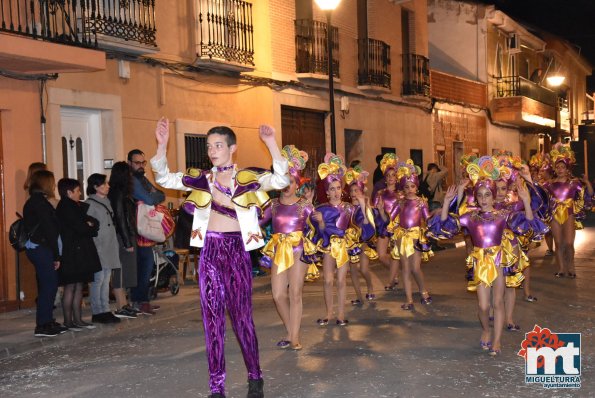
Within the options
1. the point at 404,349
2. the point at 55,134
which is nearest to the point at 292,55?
the point at 55,134

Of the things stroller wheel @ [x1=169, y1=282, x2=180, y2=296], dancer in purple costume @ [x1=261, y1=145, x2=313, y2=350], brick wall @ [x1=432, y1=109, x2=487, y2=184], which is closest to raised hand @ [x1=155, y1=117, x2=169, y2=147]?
dancer in purple costume @ [x1=261, y1=145, x2=313, y2=350]

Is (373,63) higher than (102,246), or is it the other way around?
(373,63)

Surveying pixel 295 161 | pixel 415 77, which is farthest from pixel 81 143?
pixel 415 77

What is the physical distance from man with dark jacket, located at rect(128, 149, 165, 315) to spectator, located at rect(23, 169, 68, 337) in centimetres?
141

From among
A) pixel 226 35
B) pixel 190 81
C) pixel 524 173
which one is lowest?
pixel 524 173

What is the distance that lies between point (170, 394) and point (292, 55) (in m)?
14.4

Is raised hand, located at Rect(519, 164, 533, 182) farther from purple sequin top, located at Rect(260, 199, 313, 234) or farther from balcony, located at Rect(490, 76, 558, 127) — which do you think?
balcony, located at Rect(490, 76, 558, 127)

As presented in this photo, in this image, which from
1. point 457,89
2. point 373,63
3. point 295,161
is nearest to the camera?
point 295,161

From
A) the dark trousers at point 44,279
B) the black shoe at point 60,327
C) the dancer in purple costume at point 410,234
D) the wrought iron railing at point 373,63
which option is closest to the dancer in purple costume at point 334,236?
the dancer in purple costume at point 410,234

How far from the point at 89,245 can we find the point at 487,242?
4.66 m

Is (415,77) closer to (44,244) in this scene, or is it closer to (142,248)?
(142,248)

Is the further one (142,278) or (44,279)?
(142,278)

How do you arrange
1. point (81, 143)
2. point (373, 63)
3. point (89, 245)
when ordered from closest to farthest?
point (89, 245), point (81, 143), point (373, 63)

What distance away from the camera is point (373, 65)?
79.7 feet
